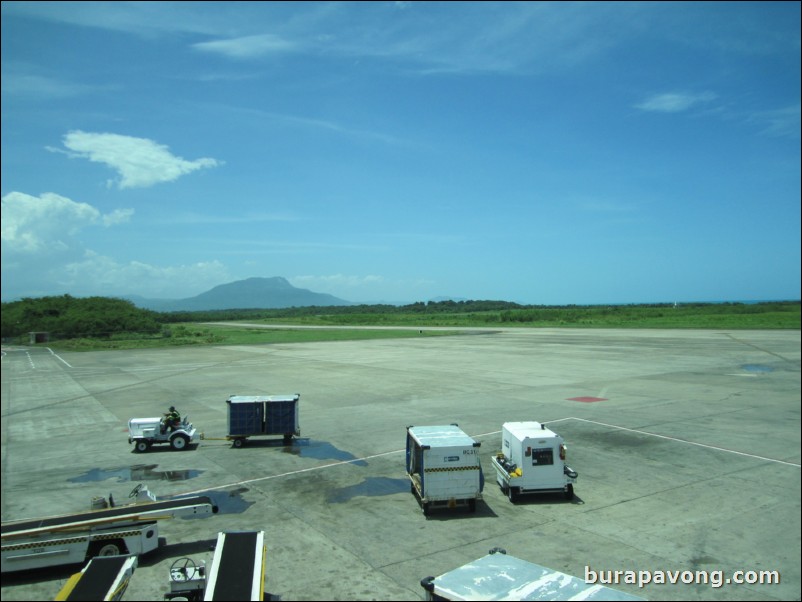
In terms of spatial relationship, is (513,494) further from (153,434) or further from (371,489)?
(153,434)

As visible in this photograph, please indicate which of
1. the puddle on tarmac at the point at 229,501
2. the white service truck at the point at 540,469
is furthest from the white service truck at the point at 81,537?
the white service truck at the point at 540,469

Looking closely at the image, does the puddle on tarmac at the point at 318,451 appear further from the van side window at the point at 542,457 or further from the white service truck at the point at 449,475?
the van side window at the point at 542,457

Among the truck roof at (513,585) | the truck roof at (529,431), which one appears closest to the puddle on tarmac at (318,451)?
the truck roof at (529,431)

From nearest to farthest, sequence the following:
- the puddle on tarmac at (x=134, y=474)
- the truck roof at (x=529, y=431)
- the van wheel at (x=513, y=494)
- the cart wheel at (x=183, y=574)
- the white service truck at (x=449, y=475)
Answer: the cart wheel at (x=183, y=574) → the white service truck at (x=449, y=475) → the van wheel at (x=513, y=494) → the truck roof at (x=529, y=431) → the puddle on tarmac at (x=134, y=474)

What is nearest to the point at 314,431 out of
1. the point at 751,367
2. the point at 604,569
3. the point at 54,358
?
the point at 604,569

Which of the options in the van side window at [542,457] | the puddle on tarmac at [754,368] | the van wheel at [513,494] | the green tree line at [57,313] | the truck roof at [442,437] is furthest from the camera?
the puddle on tarmac at [754,368]

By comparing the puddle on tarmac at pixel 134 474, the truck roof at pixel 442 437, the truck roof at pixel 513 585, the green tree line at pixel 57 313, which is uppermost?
the green tree line at pixel 57 313

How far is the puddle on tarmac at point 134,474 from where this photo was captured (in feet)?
63.6

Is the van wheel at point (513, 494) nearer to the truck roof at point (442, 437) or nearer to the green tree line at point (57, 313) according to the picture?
the truck roof at point (442, 437)

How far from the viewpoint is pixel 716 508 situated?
14.7 metres

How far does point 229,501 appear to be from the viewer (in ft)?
54.2

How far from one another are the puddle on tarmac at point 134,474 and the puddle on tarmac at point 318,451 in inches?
159

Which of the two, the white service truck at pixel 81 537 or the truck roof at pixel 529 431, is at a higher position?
the truck roof at pixel 529 431

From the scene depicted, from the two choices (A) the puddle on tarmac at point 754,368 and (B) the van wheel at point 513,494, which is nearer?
(B) the van wheel at point 513,494
